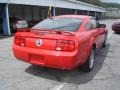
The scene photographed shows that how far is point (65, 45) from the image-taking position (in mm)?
5211

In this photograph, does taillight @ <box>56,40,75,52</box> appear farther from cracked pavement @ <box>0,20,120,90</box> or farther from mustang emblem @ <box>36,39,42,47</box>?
cracked pavement @ <box>0,20,120,90</box>

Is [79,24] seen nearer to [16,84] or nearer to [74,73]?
[74,73]

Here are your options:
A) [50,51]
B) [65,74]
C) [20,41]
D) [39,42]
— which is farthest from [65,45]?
Answer: [20,41]

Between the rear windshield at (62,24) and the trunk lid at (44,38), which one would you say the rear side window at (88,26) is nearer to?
the rear windshield at (62,24)

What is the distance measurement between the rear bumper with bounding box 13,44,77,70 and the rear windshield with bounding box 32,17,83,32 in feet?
3.26

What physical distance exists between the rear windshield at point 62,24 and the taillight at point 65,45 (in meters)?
0.86

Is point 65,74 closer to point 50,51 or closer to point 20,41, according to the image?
point 50,51

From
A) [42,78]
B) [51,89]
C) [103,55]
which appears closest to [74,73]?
[42,78]

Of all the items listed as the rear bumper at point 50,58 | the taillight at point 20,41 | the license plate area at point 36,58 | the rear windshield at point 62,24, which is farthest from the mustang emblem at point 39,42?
the rear windshield at point 62,24

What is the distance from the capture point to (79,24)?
6.30 meters

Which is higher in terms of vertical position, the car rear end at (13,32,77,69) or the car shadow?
the car rear end at (13,32,77,69)

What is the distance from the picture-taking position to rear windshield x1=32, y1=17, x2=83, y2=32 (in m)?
6.12

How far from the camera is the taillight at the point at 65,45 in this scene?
17.0 feet

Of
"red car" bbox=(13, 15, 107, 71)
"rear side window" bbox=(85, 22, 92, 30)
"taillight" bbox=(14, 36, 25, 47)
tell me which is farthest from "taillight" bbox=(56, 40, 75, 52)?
"rear side window" bbox=(85, 22, 92, 30)
